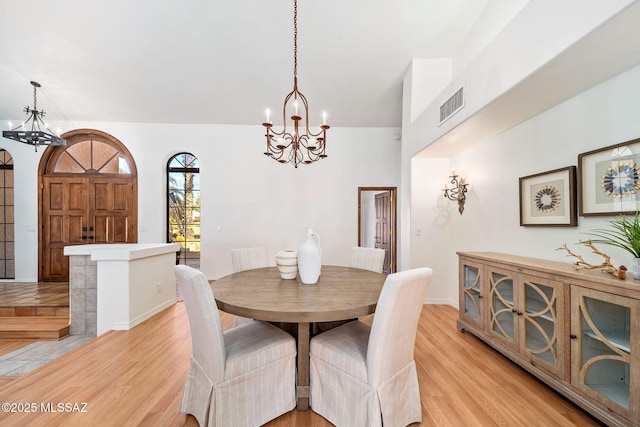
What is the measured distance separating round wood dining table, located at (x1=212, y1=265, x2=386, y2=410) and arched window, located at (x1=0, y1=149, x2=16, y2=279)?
5876mm

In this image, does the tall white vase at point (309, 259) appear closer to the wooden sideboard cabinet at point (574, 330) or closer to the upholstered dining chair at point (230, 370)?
the upholstered dining chair at point (230, 370)

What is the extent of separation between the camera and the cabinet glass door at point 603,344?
135 cm

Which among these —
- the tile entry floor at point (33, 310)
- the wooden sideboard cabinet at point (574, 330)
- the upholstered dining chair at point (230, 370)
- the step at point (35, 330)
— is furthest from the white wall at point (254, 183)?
the upholstered dining chair at point (230, 370)

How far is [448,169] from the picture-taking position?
365 cm

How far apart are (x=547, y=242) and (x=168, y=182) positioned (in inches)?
233

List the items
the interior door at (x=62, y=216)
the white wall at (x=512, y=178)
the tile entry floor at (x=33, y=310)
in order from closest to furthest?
the white wall at (x=512, y=178) → the tile entry floor at (x=33, y=310) → the interior door at (x=62, y=216)

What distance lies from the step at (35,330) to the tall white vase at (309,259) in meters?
3.23

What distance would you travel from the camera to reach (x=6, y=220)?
4965 mm

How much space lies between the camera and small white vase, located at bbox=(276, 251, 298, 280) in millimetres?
1997

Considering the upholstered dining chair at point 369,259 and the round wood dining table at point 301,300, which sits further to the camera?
the upholstered dining chair at point 369,259

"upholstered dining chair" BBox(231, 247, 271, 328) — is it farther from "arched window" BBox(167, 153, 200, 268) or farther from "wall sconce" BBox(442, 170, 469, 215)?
"arched window" BBox(167, 153, 200, 268)

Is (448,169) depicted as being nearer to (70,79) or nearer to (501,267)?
(501,267)

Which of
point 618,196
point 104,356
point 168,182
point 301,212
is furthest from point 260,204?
point 618,196

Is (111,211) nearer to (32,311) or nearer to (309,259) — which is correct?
(32,311)
